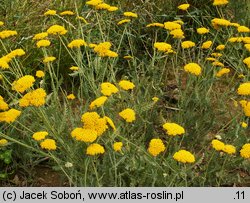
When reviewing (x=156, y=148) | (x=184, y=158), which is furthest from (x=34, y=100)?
→ (x=184, y=158)

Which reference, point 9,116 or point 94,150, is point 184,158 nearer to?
point 94,150

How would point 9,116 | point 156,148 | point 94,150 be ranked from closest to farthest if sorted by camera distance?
point 94,150
point 156,148
point 9,116

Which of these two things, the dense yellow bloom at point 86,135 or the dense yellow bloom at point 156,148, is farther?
the dense yellow bloom at point 156,148

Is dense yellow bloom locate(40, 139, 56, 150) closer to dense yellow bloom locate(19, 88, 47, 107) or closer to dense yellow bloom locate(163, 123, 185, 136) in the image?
dense yellow bloom locate(19, 88, 47, 107)

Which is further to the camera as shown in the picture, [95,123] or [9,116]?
[9,116]

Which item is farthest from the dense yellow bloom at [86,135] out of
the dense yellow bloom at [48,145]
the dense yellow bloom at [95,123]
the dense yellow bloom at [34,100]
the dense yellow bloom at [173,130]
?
the dense yellow bloom at [173,130]

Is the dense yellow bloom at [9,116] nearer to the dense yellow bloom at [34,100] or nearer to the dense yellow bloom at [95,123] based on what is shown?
the dense yellow bloom at [34,100]

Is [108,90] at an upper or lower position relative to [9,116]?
upper

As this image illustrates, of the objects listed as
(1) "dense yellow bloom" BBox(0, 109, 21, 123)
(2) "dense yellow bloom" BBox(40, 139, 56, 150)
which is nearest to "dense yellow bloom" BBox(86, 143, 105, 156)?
(2) "dense yellow bloom" BBox(40, 139, 56, 150)

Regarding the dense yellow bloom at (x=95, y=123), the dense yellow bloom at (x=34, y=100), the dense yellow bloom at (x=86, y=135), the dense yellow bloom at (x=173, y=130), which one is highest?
the dense yellow bloom at (x=34, y=100)

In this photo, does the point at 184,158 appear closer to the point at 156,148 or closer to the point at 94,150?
the point at 156,148

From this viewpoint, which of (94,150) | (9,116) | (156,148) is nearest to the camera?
(94,150)

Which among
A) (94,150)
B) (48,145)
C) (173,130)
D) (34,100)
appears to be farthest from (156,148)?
(34,100)

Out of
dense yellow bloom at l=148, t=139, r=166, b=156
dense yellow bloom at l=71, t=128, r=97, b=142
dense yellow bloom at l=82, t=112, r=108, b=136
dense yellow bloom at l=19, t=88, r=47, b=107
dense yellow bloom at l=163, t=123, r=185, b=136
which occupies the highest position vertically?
dense yellow bloom at l=19, t=88, r=47, b=107
